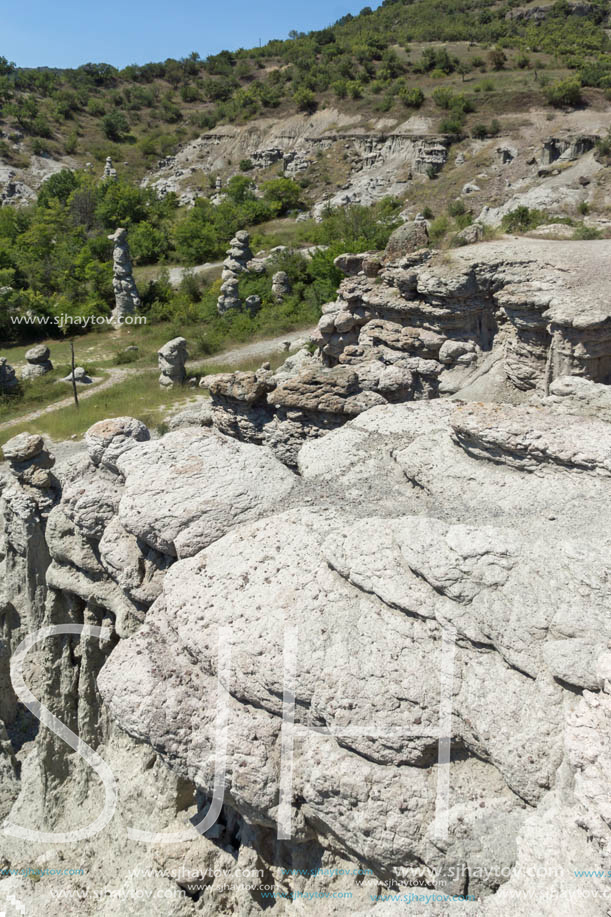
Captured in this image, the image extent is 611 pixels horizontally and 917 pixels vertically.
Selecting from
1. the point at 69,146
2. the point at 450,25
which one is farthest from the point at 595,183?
the point at 450,25

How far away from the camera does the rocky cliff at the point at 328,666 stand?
350cm

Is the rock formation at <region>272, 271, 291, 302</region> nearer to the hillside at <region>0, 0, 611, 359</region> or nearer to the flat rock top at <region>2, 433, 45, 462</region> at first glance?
the hillside at <region>0, 0, 611, 359</region>

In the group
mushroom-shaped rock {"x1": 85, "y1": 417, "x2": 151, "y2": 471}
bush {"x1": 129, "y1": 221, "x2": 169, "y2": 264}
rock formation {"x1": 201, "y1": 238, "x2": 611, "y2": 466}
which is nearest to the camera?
mushroom-shaped rock {"x1": 85, "y1": 417, "x2": 151, "y2": 471}

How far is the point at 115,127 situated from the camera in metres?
77.4

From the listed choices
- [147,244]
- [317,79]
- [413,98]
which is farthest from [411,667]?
[317,79]

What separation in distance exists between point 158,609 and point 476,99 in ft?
196

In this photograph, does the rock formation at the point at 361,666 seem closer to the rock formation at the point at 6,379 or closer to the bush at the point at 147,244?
the rock formation at the point at 6,379

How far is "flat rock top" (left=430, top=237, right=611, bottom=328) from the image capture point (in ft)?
35.9

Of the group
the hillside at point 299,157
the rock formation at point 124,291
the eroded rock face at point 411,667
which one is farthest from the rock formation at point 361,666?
the rock formation at point 124,291

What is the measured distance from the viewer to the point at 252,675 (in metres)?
4.15

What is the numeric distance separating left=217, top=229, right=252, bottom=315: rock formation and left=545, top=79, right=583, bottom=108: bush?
104 feet

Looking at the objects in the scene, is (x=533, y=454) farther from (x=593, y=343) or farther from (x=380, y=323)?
(x=380, y=323)

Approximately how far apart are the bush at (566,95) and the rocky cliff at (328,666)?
173 feet

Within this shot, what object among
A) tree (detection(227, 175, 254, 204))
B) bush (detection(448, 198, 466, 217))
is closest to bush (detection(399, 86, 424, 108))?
tree (detection(227, 175, 254, 204))
